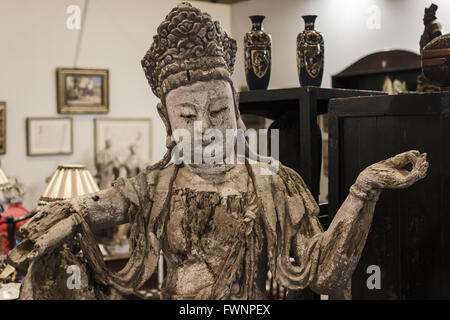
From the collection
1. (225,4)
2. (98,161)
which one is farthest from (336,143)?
(225,4)

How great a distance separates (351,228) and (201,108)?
0.57 m

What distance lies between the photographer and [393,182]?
155 centimetres

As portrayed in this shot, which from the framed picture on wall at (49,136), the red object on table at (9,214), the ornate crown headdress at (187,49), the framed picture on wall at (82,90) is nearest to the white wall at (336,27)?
the framed picture on wall at (82,90)

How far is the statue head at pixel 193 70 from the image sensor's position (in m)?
1.77

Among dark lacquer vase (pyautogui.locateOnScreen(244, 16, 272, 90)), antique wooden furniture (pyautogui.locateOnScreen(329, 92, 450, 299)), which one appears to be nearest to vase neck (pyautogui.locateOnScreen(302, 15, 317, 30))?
dark lacquer vase (pyautogui.locateOnScreen(244, 16, 272, 90))

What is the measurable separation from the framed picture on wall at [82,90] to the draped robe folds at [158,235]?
3.88 meters

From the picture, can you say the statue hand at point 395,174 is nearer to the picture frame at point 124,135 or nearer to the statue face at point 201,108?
the statue face at point 201,108

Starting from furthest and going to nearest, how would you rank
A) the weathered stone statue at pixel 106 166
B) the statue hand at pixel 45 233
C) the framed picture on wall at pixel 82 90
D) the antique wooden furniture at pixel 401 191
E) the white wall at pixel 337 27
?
1. the weathered stone statue at pixel 106 166
2. the framed picture on wall at pixel 82 90
3. the white wall at pixel 337 27
4. the antique wooden furniture at pixel 401 191
5. the statue hand at pixel 45 233

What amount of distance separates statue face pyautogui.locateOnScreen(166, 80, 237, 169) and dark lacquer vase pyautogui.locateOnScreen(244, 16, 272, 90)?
0.92m

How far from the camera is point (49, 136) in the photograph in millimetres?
5477

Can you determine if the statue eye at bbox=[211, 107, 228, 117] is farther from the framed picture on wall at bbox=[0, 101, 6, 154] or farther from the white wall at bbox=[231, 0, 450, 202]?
the framed picture on wall at bbox=[0, 101, 6, 154]

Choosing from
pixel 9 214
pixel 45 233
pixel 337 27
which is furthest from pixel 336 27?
pixel 45 233

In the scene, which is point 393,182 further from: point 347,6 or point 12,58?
point 12,58

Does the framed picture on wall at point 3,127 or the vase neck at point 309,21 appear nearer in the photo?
the vase neck at point 309,21
